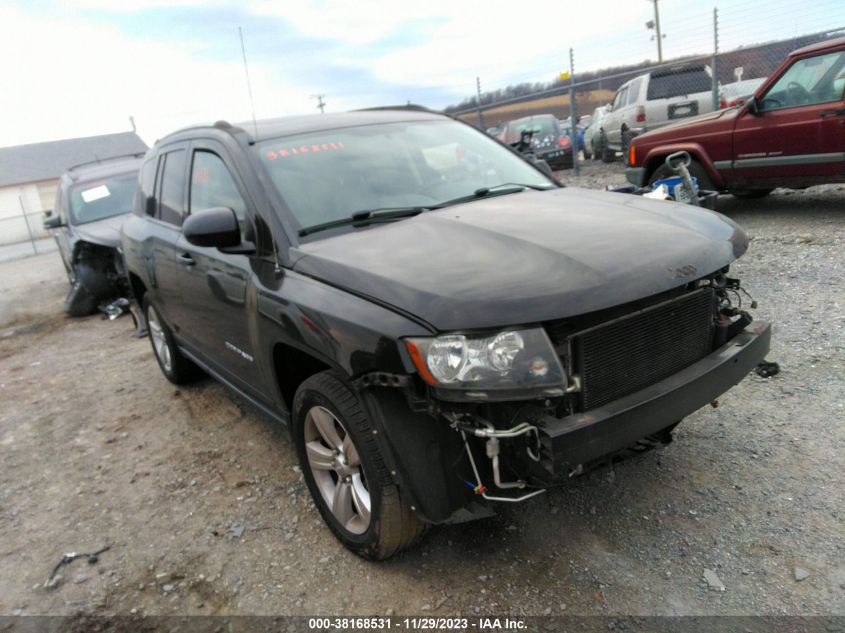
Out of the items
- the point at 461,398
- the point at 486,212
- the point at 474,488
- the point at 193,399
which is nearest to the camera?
the point at 461,398

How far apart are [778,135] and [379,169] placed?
19.0ft

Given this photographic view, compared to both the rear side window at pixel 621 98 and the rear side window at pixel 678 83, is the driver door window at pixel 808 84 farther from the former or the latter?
the rear side window at pixel 621 98

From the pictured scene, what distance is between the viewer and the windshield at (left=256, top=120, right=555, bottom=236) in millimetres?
3188

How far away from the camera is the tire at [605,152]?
50.9 feet

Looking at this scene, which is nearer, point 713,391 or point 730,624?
point 730,624

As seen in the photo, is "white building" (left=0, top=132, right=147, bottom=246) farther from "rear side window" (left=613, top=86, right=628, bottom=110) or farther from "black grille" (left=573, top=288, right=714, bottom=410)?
"black grille" (left=573, top=288, right=714, bottom=410)

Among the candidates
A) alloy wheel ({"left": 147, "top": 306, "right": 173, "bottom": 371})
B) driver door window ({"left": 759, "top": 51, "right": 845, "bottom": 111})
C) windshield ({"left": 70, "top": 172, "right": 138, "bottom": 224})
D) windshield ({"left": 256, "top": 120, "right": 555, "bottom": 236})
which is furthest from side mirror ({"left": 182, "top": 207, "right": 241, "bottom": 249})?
windshield ({"left": 70, "top": 172, "right": 138, "bottom": 224})

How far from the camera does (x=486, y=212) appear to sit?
3.09 meters

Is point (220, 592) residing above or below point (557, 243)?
below

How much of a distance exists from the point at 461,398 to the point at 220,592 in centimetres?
152

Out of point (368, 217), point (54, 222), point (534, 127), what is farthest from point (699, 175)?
point (54, 222)

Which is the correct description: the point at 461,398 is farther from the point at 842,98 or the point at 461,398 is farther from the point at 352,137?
the point at 842,98

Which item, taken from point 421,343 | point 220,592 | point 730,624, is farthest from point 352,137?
point 730,624

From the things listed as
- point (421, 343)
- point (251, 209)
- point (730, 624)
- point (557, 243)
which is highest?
point (251, 209)
